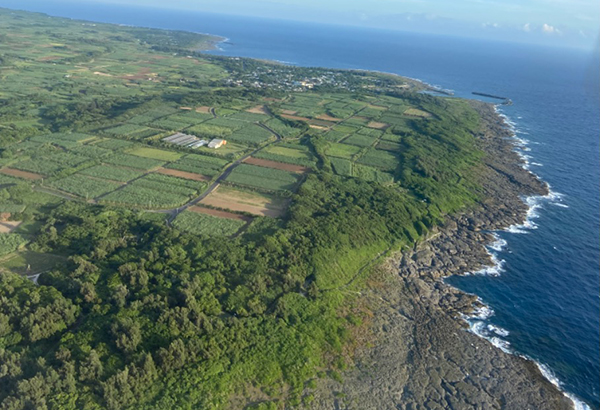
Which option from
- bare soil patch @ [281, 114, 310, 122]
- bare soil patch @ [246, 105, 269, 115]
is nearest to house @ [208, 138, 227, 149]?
bare soil patch @ [281, 114, 310, 122]

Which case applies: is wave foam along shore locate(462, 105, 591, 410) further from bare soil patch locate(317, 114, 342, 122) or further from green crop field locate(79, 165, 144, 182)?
green crop field locate(79, 165, 144, 182)

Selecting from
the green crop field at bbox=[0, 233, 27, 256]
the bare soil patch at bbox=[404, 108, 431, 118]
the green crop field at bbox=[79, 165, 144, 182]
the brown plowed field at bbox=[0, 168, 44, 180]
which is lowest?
the green crop field at bbox=[0, 233, 27, 256]

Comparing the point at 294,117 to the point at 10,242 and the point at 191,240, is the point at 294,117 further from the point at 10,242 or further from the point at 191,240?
the point at 10,242

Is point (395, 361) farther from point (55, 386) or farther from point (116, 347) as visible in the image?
point (55, 386)

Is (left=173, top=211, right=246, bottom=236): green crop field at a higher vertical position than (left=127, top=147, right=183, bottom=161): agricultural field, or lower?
lower

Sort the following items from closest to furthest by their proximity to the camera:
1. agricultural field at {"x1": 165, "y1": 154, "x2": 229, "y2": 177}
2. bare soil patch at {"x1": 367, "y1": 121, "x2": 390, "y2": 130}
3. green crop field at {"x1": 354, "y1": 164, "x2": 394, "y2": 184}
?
agricultural field at {"x1": 165, "y1": 154, "x2": 229, "y2": 177} < green crop field at {"x1": 354, "y1": 164, "x2": 394, "y2": 184} < bare soil patch at {"x1": 367, "y1": 121, "x2": 390, "y2": 130}
